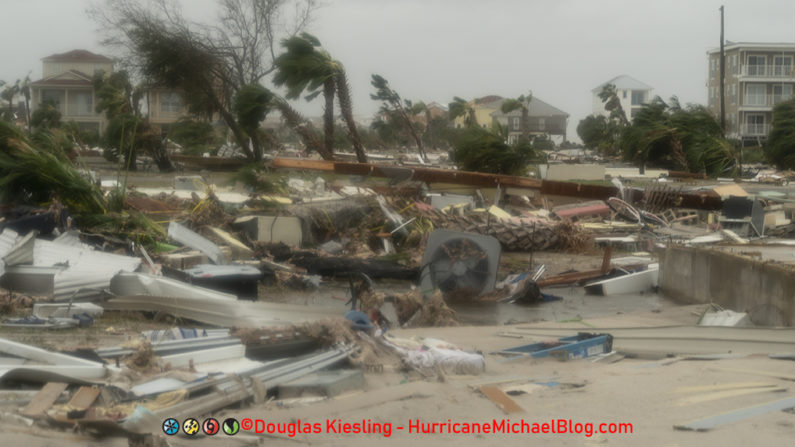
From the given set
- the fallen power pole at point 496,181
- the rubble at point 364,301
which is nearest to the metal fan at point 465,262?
the rubble at point 364,301

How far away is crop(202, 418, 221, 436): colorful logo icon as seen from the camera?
4.80 metres

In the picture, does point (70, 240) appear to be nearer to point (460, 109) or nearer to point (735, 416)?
point (735, 416)

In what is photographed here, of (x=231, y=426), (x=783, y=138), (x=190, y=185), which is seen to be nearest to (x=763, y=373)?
(x=231, y=426)

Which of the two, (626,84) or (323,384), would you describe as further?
(626,84)

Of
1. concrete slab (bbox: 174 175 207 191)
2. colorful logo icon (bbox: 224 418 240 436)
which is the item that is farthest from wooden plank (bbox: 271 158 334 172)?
colorful logo icon (bbox: 224 418 240 436)

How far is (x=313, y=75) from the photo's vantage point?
96.1ft

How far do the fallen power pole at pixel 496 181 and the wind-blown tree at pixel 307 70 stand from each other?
280 inches

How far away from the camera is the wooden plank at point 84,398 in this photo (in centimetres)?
506

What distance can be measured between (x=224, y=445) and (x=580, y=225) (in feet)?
53.1

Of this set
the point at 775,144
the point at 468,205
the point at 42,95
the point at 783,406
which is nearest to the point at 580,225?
the point at 468,205

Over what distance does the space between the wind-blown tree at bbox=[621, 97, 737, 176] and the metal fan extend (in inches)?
1162

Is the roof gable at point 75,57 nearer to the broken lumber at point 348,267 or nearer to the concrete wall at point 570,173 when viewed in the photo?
the concrete wall at point 570,173

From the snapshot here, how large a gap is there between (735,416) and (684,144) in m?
38.6

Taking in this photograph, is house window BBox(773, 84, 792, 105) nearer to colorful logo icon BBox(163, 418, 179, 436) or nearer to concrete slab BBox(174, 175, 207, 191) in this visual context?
concrete slab BBox(174, 175, 207, 191)
